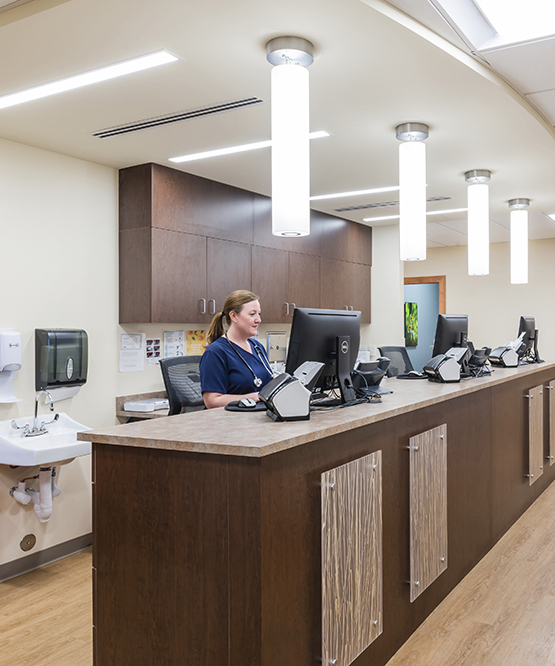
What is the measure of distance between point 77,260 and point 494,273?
21.9 feet

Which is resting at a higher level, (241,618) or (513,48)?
(513,48)

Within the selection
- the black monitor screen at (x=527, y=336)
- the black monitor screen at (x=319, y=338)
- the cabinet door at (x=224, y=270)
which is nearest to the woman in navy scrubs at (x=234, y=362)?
the black monitor screen at (x=319, y=338)

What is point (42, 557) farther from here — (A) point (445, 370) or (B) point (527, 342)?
(B) point (527, 342)

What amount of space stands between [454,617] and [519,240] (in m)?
3.90

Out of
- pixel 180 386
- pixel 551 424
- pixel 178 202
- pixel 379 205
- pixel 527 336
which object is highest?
pixel 379 205

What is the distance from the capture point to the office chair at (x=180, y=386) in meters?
3.62

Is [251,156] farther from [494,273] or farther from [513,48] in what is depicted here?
[494,273]

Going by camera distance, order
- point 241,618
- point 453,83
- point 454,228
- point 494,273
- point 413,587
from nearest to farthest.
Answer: point 241,618
point 413,587
point 453,83
point 454,228
point 494,273

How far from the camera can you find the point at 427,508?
2818mm

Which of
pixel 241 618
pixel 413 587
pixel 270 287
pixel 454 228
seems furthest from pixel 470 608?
pixel 454 228

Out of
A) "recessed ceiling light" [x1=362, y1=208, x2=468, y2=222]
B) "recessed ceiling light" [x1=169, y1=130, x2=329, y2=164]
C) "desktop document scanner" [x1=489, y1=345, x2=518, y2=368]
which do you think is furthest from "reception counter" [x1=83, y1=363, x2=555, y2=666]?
"recessed ceiling light" [x1=362, y1=208, x2=468, y2=222]

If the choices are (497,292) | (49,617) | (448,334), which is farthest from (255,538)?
(497,292)

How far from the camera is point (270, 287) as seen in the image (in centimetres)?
539

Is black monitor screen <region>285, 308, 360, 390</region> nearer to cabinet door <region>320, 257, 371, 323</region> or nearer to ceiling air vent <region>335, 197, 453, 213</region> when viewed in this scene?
ceiling air vent <region>335, 197, 453, 213</region>
